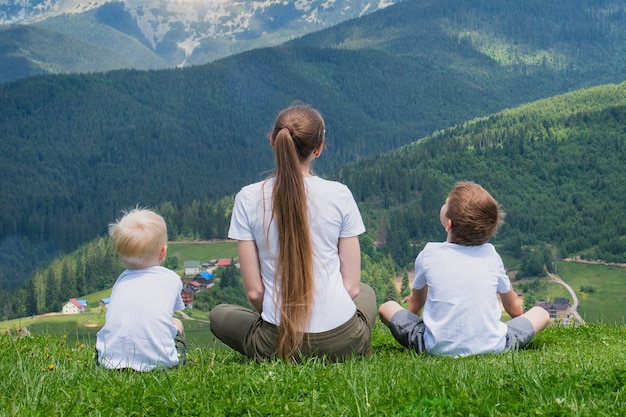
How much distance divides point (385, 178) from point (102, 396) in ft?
576

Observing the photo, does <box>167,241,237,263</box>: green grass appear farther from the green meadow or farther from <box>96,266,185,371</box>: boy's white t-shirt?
the green meadow

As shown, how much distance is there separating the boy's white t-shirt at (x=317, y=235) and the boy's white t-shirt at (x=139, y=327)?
742 millimetres

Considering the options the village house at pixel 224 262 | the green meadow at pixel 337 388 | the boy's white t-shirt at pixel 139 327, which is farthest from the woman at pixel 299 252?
the village house at pixel 224 262

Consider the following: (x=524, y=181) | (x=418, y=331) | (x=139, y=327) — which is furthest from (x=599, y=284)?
(x=139, y=327)

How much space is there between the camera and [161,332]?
223 inches

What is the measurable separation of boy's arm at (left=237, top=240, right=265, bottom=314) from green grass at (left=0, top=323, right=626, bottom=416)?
2.23ft

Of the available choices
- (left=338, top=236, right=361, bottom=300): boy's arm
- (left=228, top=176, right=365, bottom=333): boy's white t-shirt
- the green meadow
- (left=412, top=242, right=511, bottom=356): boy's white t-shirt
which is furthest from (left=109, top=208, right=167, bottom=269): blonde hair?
(left=412, top=242, right=511, bottom=356): boy's white t-shirt

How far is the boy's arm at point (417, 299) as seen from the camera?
22.5ft

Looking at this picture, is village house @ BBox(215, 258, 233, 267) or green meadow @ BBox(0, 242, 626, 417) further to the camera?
village house @ BBox(215, 258, 233, 267)

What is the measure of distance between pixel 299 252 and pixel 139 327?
133 cm

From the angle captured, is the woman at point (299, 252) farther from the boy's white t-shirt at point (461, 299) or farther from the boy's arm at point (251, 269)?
the boy's white t-shirt at point (461, 299)

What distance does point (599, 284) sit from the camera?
13488 centimetres

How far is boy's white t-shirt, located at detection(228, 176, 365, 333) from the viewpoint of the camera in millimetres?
5816

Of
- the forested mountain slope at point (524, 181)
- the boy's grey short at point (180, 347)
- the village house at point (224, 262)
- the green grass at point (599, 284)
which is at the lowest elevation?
the green grass at point (599, 284)
